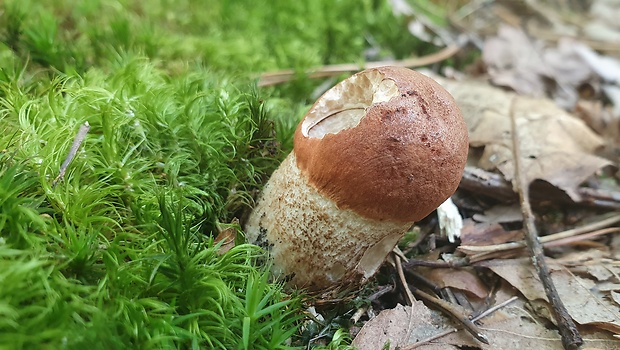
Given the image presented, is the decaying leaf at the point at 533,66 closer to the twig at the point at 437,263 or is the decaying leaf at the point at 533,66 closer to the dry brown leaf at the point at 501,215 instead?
the dry brown leaf at the point at 501,215

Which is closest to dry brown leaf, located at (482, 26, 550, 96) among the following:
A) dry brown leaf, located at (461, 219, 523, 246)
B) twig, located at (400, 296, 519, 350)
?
dry brown leaf, located at (461, 219, 523, 246)

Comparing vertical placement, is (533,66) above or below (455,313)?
below

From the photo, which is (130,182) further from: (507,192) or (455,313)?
(507,192)

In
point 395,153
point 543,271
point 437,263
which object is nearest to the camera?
point 395,153

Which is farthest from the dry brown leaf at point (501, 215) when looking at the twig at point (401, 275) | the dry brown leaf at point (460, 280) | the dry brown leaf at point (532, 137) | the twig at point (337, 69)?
the twig at point (337, 69)

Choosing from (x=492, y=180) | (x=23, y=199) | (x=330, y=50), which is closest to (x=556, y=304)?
(x=492, y=180)

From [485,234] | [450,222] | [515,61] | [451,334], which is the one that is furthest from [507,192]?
[515,61]

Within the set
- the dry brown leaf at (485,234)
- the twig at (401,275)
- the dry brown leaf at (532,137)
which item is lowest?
the dry brown leaf at (485,234)
